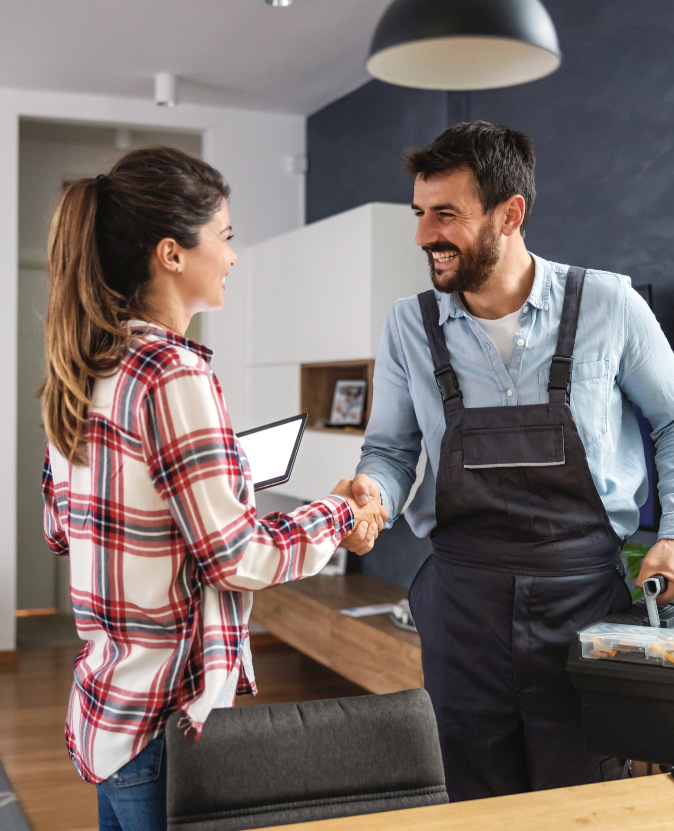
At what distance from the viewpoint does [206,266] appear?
1317mm

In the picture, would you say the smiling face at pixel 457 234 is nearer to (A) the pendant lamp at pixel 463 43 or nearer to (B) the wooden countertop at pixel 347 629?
(A) the pendant lamp at pixel 463 43

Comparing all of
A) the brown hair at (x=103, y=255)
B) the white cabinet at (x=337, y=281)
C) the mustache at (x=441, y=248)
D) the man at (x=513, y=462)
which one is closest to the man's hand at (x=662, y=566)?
the man at (x=513, y=462)

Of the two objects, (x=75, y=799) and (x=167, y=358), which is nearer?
(x=167, y=358)

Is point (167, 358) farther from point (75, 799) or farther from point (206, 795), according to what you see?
point (75, 799)

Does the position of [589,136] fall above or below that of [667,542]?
above

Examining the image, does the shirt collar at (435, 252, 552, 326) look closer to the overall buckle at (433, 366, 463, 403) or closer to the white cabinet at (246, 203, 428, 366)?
the overall buckle at (433, 366, 463, 403)

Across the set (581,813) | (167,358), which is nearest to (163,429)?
(167,358)

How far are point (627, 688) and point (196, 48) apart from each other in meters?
3.79

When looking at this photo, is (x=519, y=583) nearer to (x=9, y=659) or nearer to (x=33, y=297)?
(x=9, y=659)

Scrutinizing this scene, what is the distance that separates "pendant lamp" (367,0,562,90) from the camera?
58.0 inches

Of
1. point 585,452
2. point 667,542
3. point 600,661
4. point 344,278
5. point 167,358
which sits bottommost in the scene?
point 600,661

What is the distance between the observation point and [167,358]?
1.17m

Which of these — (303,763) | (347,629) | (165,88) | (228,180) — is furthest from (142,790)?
(228,180)

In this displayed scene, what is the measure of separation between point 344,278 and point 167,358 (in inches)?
125
